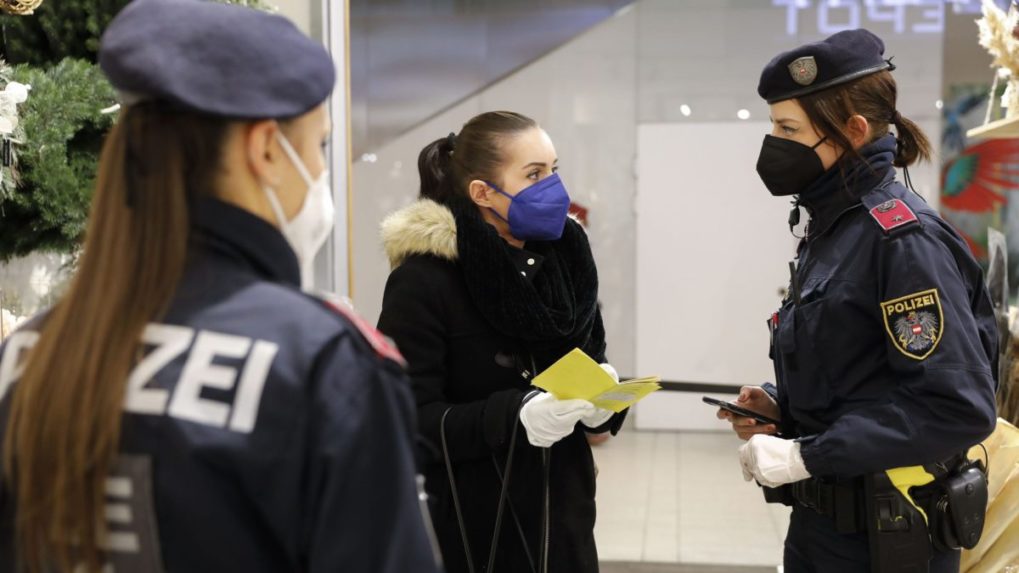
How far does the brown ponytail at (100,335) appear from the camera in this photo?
0.85 m

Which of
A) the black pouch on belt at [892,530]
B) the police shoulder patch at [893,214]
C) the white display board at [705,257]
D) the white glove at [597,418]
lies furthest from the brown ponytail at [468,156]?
the white display board at [705,257]

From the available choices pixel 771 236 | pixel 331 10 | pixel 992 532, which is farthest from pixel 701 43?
pixel 992 532

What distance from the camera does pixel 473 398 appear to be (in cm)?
216

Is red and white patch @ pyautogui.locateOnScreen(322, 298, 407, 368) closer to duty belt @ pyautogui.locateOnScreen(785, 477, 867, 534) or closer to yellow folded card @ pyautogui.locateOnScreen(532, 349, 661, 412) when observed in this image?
yellow folded card @ pyautogui.locateOnScreen(532, 349, 661, 412)

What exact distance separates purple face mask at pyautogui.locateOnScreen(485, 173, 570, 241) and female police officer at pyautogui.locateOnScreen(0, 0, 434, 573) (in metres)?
1.29

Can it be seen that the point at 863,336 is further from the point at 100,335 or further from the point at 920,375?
the point at 100,335

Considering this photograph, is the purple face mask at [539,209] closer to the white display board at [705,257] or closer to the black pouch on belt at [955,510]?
the black pouch on belt at [955,510]

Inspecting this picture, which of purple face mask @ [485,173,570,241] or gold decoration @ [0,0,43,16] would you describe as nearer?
gold decoration @ [0,0,43,16]

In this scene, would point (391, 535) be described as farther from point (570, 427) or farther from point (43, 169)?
point (43, 169)

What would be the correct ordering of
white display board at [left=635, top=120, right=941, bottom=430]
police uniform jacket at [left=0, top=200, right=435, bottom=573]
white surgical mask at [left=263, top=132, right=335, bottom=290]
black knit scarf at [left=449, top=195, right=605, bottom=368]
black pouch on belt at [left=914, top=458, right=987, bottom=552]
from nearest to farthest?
1. police uniform jacket at [left=0, top=200, right=435, bottom=573]
2. white surgical mask at [left=263, top=132, right=335, bottom=290]
3. black pouch on belt at [left=914, top=458, right=987, bottom=552]
4. black knit scarf at [left=449, top=195, right=605, bottom=368]
5. white display board at [left=635, top=120, right=941, bottom=430]

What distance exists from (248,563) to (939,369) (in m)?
1.31

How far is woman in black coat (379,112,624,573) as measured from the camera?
81.9 inches

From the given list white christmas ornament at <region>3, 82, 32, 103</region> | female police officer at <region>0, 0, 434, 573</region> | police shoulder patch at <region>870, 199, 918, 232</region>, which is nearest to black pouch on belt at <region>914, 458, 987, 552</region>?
police shoulder patch at <region>870, 199, 918, 232</region>

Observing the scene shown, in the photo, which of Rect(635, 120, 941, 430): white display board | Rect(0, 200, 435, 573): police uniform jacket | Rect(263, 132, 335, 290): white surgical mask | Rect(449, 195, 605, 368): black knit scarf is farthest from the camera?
Rect(635, 120, 941, 430): white display board
